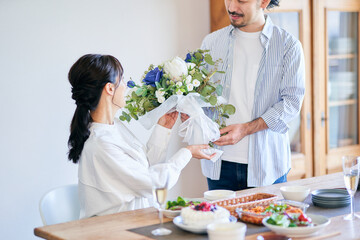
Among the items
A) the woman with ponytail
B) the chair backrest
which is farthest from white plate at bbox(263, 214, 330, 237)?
the chair backrest

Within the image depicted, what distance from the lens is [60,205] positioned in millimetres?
2553

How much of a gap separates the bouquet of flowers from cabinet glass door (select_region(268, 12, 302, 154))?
5.07 ft

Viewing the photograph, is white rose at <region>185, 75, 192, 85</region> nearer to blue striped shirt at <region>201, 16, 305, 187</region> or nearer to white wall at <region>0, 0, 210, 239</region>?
blue striped shirt at <region>201, 16, 305, 187</region>

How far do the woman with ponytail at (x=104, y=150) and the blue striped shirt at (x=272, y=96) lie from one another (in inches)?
17.8

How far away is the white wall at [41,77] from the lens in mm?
2873

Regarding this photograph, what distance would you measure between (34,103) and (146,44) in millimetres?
884

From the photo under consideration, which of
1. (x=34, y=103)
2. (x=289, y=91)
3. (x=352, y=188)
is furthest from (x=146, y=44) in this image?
(x=352, y=188)

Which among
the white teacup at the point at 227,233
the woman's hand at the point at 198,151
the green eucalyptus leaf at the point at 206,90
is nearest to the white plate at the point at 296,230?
the white teacup at the point at 227,233

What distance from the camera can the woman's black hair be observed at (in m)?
2.18

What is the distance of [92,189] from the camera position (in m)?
2.11

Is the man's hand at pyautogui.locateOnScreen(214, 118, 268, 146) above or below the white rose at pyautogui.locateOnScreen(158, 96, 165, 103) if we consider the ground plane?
below

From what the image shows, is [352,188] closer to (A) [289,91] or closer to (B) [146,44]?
(A) [289,91]

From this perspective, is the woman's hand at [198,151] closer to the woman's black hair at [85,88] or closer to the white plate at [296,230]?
the woman's black hair at [85,88]

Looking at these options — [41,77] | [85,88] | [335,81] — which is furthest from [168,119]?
[335,81]
